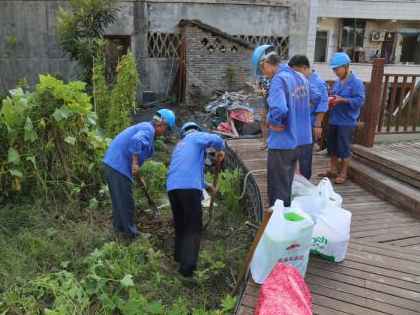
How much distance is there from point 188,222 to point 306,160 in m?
1.87

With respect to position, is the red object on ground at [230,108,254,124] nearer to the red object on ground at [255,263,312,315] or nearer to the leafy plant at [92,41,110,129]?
the leafy plant at [92,41,110,129]

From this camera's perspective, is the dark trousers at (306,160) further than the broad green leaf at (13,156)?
No

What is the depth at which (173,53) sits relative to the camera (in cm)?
1215

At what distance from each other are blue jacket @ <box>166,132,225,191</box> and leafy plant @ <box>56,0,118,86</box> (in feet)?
20.8

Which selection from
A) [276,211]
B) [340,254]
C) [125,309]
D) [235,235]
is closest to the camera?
[276,211]

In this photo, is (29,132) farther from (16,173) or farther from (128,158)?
(128,158)

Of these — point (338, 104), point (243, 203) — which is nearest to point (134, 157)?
point (243, 203)

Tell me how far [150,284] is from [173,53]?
950 cm

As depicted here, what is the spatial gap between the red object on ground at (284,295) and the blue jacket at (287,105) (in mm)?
1331

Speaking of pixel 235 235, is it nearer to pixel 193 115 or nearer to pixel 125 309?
pixel 125 309

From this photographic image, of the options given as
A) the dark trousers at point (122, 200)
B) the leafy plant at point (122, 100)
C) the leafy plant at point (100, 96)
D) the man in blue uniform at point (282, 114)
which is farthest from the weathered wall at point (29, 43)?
the man in blue uniform at point (282, 114)

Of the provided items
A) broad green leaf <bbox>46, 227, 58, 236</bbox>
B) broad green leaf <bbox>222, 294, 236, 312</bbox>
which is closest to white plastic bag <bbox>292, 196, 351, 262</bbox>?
broad green leaf <bbox>222, 294, 236, 312</bbox>

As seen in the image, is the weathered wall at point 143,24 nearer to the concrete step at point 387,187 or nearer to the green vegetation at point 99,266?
the green vegetation at point 99,266

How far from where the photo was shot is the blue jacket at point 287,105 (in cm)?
357
